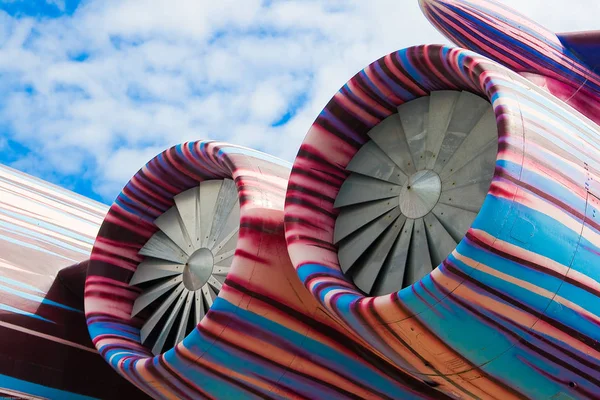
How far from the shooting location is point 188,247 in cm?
1234

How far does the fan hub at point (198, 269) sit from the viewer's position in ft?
38.6

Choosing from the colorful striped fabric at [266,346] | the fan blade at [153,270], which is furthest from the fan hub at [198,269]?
the colorful striped fabric at [266,346]

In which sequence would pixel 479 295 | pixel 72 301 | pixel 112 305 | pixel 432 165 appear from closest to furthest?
1. pixel 479 295
2. pixel 432 165
3. pixel 112 305
4. pixel 72 301

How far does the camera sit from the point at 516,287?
7.67 metres

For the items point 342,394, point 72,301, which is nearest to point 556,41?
point 342,394

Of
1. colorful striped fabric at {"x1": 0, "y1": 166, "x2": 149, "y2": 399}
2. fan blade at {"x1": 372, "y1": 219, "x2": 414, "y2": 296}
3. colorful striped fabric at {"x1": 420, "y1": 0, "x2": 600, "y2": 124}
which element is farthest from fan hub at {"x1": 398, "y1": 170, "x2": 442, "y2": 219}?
colorful striped fabric at {"x1": 0, "y1": 166, "x2": 149, "y2": 399}

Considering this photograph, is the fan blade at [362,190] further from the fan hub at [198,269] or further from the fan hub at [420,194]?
the fan hub at [198,269]

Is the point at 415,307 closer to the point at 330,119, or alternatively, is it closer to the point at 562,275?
the point at 562,275

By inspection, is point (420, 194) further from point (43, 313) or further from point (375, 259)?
point (43, 313)

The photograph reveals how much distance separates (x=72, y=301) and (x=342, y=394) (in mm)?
5980

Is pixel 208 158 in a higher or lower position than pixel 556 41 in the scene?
lower

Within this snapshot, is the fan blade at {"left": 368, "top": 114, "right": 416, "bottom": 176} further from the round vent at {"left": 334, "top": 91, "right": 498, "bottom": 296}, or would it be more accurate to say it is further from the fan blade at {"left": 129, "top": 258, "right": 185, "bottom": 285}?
the fan blade at {"left": 129, "top": 258, "right": 185, "bottom": 285}

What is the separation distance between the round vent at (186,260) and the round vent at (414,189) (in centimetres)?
202

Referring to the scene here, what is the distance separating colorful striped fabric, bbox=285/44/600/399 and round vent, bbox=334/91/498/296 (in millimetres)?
769
